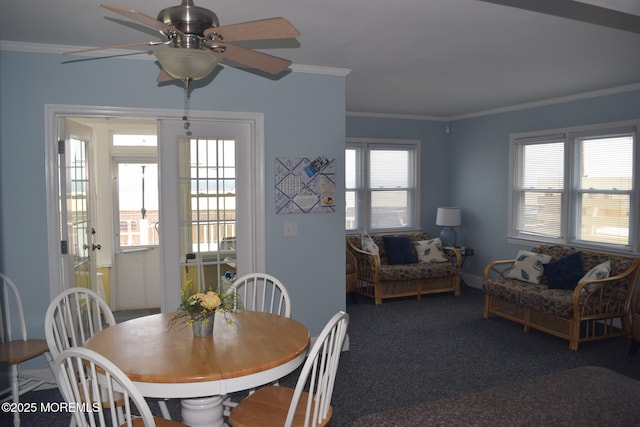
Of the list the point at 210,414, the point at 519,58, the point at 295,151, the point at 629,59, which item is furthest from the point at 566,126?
the point at 210,414

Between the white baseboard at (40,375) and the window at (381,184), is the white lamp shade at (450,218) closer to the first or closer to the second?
the window at (381,184)

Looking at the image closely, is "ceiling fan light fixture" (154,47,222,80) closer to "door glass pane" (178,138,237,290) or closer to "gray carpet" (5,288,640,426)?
"door glass pane" (178,138,237,290)

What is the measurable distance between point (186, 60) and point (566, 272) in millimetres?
4408

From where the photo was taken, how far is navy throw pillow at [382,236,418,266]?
629cm

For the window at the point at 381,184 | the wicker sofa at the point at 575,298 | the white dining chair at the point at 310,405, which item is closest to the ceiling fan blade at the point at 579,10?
the white dining chair at the point at 310,405

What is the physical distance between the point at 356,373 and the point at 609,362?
2.10 m

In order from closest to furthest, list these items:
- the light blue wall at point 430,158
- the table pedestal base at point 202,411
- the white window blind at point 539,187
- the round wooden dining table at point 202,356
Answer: the round wooden dining table at point 202,356 < the table pedestal base at point 202,411 < the white window blind at point 539,187 < the light blue wall at point 430,158

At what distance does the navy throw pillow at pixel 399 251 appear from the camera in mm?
6289

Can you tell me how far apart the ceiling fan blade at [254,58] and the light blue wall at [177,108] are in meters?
1.52

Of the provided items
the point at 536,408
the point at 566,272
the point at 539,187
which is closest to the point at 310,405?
the point at 536,408

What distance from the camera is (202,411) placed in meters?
2.24

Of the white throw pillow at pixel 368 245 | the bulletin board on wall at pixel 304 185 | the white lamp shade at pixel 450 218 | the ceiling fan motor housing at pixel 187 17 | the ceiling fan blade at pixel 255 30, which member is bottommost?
the white throw pillow at pixel 368 245

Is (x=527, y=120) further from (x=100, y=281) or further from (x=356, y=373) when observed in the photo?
(x=100, y=281)

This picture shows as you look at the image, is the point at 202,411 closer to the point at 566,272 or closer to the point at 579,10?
the point at 579,10
